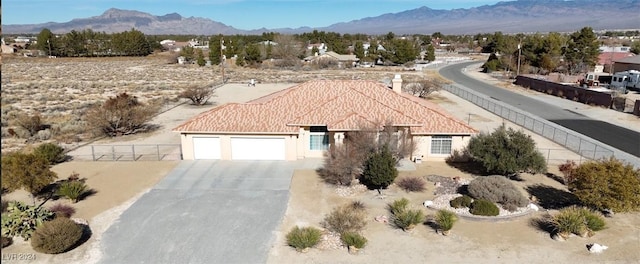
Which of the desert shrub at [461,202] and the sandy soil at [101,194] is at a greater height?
the desert shrub at [461,202]

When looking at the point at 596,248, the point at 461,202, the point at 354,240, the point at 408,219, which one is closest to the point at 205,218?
the point at 354,240

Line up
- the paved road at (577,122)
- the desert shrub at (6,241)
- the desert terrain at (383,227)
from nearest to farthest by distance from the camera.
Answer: the desert terrain at (383,227) < the desert shrub at (6,241) < the paved road at (577,122)

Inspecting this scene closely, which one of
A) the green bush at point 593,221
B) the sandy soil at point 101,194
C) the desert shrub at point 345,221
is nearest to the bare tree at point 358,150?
the desert shrub at point 345,221

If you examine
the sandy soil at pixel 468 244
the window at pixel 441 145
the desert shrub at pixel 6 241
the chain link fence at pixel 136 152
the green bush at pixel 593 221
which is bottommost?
the sandy soil at pixel 468 244

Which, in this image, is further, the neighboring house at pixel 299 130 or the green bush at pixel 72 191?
the neighboring house at pixel 299 130

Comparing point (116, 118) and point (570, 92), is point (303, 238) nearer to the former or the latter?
point (116, 118)

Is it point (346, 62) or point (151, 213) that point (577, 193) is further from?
point (346, 62)

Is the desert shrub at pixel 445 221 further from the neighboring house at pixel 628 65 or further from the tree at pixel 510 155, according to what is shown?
the neighboring house at pixel 628 65
